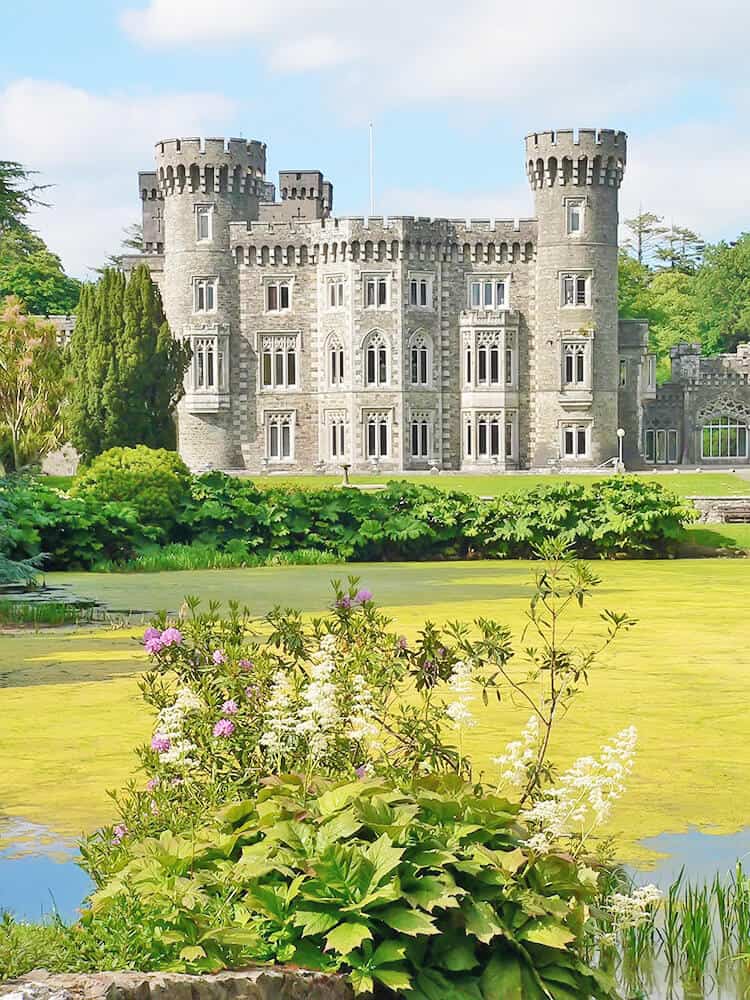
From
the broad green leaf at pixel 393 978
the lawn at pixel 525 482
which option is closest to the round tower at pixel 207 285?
the lawn at pixel 525 482

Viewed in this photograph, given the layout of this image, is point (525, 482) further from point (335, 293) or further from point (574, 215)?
point (574, 215)

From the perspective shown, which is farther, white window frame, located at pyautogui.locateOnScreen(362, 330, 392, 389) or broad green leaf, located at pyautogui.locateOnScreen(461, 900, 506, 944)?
white window frame, located at pyautogui.locateOnScreen(362, 330, 392, 389)

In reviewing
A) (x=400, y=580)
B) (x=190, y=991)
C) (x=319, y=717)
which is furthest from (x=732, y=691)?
(x=400, y=580)

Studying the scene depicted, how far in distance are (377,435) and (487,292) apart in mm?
6234

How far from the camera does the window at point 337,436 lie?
173 ft

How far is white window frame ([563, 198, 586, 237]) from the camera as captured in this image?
52.9 meters

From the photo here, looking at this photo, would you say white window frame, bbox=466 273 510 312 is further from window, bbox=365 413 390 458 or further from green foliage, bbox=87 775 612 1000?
green foliage, bbox=87 775 612 1000

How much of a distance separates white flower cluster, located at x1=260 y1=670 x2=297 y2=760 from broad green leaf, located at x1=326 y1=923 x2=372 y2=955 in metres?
1.37

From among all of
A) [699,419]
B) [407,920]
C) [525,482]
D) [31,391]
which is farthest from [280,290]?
[407,920]

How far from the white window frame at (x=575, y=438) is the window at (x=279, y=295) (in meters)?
10.1

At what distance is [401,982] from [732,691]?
642 cm

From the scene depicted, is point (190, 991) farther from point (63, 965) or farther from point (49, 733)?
point (49, 733)

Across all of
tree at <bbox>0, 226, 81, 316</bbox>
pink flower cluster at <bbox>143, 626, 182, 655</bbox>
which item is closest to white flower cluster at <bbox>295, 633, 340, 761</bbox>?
pink flower cluster at <bbox>143, 626, 182, 655</bbox>

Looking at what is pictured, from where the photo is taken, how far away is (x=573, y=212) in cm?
5309
